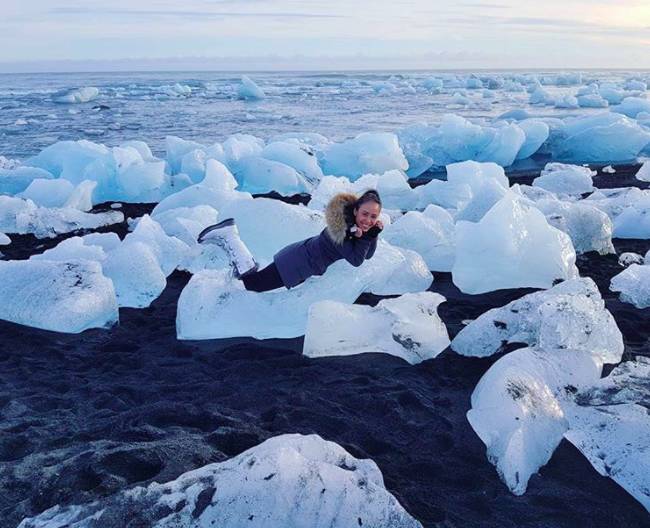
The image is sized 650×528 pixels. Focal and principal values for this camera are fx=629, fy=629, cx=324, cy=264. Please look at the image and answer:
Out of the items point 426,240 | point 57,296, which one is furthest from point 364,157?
point 57,296

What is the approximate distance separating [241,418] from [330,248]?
150 cm

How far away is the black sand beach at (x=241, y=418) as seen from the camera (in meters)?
2.47

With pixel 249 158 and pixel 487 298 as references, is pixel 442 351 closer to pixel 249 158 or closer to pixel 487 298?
pixel 487 298

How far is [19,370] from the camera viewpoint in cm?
362

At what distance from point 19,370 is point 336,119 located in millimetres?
16249

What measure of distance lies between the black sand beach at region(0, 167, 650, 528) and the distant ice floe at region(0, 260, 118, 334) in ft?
0.29

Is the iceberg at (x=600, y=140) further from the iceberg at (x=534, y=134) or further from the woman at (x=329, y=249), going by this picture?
the woman at (x=329, y=249)

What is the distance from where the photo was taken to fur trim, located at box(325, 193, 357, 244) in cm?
403

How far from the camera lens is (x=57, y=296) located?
4.24 meters

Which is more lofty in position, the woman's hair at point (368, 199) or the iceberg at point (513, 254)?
the woman's hair at point (368, 199)

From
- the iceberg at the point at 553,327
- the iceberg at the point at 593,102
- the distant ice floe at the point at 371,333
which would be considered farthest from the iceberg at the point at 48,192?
the iceberg at the point at 593,102

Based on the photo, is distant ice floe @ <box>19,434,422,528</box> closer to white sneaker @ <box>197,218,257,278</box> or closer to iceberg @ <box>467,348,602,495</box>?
iceberg @ <box>467,348,602,495</box>

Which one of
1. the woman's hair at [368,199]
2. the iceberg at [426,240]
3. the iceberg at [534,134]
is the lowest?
the iceberg at [534,134]

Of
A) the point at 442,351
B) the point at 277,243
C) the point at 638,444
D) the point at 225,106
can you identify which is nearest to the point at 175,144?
the point at 277,243
